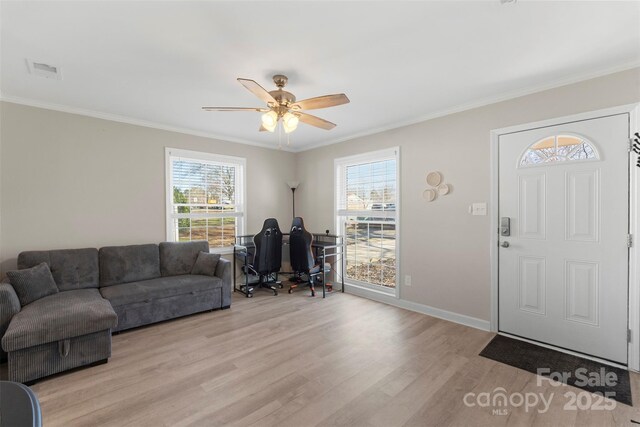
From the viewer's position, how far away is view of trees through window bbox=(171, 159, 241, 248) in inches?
173

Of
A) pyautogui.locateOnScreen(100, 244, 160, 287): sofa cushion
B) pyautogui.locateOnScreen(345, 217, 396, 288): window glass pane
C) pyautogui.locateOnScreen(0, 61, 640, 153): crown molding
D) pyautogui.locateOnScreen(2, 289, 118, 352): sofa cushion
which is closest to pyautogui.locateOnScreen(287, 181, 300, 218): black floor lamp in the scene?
pyautogui.locateOnScreen(0, 61, 640, 153): crown molding

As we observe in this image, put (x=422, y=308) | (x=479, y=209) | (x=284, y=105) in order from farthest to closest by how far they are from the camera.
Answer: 1. (x=422, y=308)
2. (x=479, y=209)
3. (x=284, y=105)

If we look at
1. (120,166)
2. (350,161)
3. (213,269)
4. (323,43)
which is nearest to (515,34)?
(323,43)

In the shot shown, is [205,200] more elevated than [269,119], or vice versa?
[269,119]

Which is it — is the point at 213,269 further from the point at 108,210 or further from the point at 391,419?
the point at 391,419

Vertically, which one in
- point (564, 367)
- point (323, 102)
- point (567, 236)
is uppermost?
point (323, 102)

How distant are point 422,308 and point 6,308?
4196 mm

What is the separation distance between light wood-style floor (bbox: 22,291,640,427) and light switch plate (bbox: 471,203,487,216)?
1301mm

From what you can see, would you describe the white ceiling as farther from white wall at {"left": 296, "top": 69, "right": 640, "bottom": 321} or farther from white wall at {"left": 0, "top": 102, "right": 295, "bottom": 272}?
white wall at {"left": 0, "top": 102, "right": 295, "bottom": 272}

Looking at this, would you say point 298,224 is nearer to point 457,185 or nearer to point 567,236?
point 457,185

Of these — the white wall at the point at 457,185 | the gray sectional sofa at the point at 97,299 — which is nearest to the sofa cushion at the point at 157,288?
the gray sectional sofa at the point at 97,299

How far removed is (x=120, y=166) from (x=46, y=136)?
29.9 inches

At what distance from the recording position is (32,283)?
2854 millimetres

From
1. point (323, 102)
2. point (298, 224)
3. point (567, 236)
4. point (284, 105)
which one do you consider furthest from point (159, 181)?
point (567, 236)
